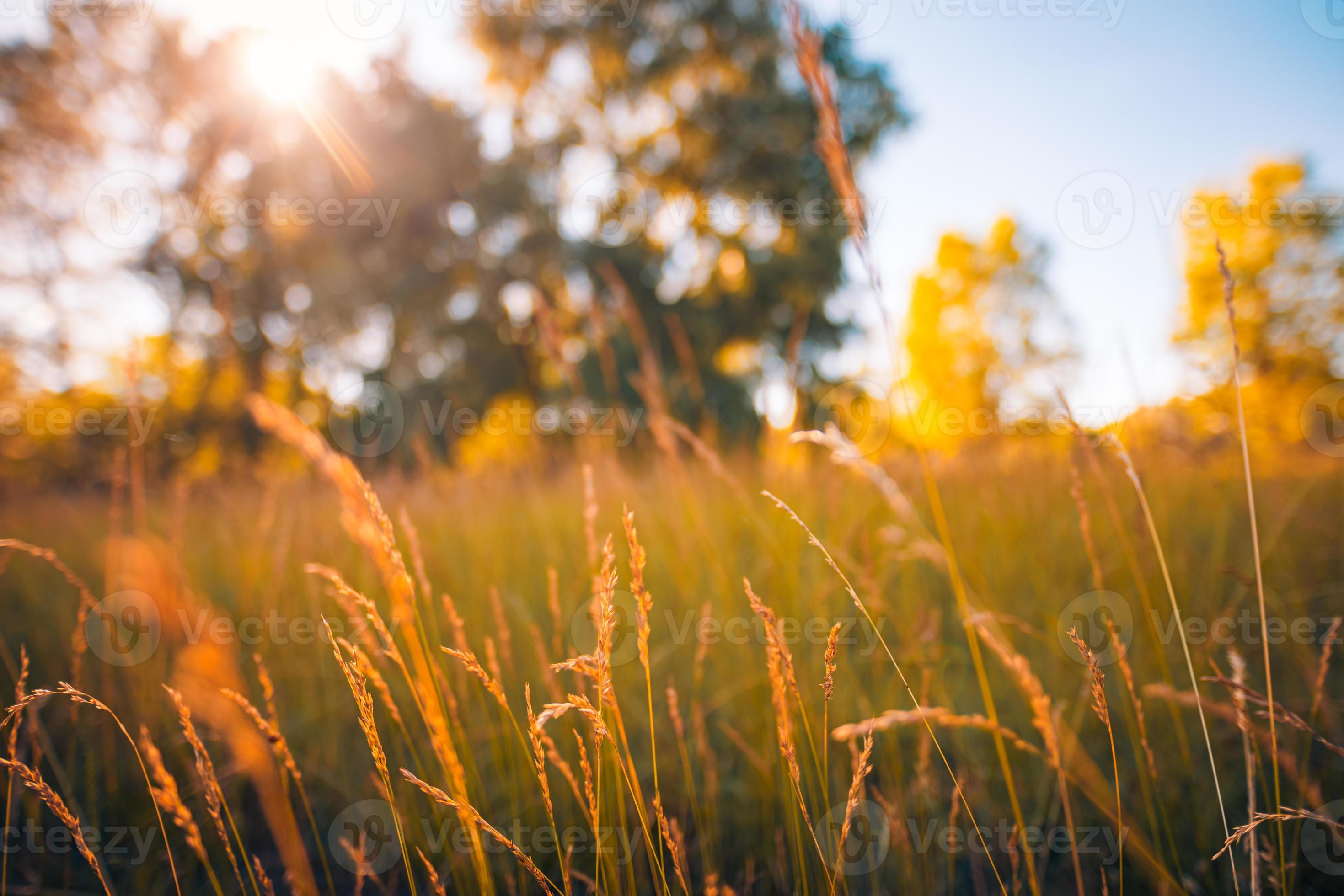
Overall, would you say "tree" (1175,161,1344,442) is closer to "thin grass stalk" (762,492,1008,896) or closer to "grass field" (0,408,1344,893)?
"grass field" (0,408,1344,893)

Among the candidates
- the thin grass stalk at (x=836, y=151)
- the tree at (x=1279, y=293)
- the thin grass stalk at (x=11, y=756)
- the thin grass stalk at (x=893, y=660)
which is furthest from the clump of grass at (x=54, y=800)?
the tree at (x=1279, y=293)

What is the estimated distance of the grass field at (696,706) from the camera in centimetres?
80

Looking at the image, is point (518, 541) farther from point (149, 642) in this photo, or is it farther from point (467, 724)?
point (149, 642)

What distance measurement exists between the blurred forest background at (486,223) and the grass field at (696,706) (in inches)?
232

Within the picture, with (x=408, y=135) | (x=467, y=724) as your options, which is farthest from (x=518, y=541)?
(x=408, y=135)

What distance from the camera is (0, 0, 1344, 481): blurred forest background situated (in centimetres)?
927

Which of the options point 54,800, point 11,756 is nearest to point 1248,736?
point 54,800

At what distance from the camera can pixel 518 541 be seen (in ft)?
8.36

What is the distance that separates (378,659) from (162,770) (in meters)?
1.13

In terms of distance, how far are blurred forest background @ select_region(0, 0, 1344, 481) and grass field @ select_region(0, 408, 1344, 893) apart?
5.89 m

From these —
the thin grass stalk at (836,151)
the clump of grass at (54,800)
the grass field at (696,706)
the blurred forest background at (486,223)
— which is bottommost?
the grass field at (696,706)

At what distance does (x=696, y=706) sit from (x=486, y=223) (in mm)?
12822

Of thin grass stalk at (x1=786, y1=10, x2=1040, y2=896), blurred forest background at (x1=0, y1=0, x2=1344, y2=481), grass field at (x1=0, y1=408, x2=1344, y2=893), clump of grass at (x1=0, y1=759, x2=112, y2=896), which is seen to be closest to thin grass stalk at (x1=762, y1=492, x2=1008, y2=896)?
grass field at (x1=0, y1=408, x2=1344, y2=893)

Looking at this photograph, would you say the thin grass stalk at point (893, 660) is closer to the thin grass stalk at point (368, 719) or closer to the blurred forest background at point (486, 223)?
the thin grass stalk at point (368, 719)
